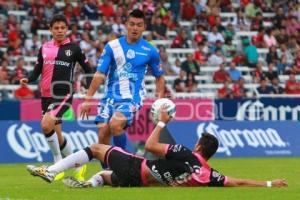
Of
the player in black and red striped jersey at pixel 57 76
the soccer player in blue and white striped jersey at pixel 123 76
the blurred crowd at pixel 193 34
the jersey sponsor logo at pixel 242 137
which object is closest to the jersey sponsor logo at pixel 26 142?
the blurred crowd at pixel 193 34

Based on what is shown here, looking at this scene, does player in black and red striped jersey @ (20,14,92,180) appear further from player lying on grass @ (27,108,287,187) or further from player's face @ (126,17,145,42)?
player lying on grass @ (27,108,287,187)

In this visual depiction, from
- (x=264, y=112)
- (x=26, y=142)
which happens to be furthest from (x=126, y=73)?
(x=264, y=112)

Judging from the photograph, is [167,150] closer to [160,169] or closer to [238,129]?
[160,169]

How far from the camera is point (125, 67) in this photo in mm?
15211

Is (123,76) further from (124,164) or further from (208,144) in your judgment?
(208,144)

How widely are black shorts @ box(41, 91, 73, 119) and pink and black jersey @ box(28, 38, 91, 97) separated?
0.09 m

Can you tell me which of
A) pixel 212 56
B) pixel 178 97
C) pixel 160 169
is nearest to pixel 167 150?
pixel 160 169

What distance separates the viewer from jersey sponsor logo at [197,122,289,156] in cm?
2522

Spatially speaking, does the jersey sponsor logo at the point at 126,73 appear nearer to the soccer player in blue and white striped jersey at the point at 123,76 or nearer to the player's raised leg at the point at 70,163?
the soccer player in blue and white striped jersey at the point at 123,76

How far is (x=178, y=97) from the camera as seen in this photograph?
27672 millimetres

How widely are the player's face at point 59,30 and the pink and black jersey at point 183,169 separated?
3893 millimetres

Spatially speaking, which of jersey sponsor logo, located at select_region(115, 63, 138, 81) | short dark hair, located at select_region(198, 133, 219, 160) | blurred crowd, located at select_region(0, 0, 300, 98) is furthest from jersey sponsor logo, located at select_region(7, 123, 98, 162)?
short dark hair, located at select_region(198, 133, 219, 160)

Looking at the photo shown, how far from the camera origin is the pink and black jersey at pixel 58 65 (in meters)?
16.2

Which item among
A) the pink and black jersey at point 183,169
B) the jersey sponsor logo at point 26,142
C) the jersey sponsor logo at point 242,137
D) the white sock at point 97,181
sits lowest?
the jersey sponsor logo at point 242,137
